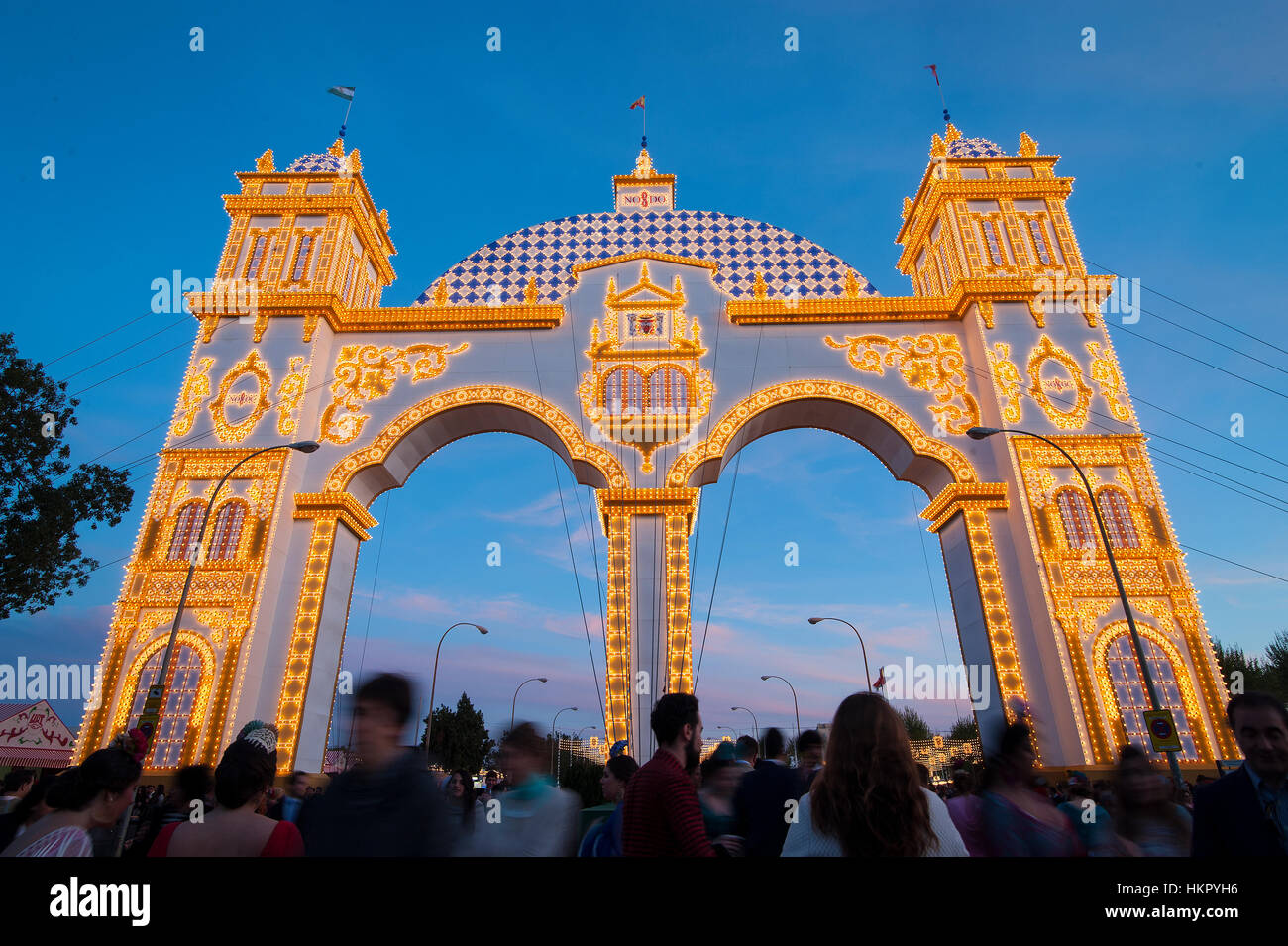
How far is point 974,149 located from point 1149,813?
865 inches

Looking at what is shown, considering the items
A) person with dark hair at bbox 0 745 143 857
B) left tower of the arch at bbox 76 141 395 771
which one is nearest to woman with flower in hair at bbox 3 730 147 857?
person with dark hair at bbox 0 745 143 857

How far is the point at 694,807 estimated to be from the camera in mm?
2859

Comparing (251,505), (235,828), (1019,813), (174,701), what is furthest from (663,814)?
(251,505)

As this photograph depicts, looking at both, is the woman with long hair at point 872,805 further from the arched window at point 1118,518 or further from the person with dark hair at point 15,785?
the arched window at point 1118,518

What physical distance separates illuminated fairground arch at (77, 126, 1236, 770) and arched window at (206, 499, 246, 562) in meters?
0.07

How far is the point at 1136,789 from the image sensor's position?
3.64 meters

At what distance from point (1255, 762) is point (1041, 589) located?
548 inches

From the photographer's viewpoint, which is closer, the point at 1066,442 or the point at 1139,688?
the point at 1139,688

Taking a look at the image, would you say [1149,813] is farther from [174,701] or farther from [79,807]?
[174,701]

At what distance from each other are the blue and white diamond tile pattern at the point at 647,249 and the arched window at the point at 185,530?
8161 mm

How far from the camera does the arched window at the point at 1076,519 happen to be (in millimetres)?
15938

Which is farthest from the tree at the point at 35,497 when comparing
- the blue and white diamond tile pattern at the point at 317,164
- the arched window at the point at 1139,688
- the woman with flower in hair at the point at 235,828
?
the arched window at the point at 1139,688
